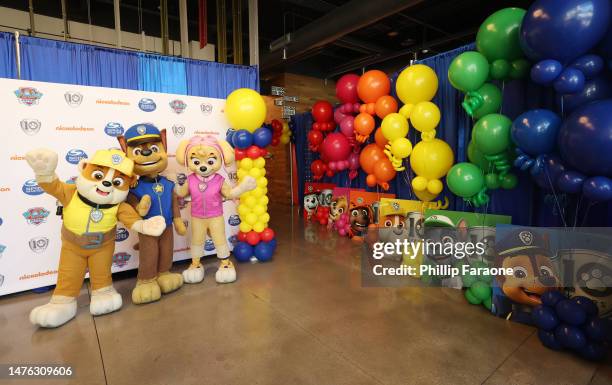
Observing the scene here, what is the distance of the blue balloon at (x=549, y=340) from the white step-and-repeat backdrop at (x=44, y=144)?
324 centimetres

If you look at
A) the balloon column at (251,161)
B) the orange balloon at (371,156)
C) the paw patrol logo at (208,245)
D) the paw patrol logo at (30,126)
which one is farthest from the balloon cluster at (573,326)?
the paw patrol logo at (30,126)

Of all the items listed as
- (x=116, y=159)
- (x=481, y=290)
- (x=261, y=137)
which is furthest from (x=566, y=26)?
(x=116, y=159)

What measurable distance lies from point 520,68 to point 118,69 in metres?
3.79

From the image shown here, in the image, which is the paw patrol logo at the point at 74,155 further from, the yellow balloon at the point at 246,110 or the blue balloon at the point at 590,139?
the blue balloon at the point at 590,139

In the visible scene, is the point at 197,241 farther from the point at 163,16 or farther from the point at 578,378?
the point at 163,16

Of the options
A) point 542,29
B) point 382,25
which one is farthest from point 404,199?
point 382,25

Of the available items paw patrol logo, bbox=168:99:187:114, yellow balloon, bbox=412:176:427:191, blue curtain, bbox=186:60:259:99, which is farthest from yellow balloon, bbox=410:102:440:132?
paw patrol logo, bbox=168:99:187:114

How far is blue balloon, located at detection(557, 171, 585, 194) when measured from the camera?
2046 millimetres

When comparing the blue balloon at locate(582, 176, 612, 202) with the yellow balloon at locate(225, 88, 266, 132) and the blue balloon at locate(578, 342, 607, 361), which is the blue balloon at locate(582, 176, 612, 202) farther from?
the yellow balloon at locate(225, 88, 266, 132)

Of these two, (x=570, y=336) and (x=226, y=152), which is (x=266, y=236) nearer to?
(x=226, y=152)

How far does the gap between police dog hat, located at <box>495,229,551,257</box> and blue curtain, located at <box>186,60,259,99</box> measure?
344 cm

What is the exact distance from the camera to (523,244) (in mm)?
2482

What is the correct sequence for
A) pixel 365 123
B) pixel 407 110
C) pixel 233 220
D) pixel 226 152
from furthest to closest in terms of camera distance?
pixel 365 123 < pixel 233 220 < pixel 407 110 < pixel 226 152

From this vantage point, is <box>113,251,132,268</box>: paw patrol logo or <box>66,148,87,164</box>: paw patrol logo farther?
<box>113,251,132,268</box>: paw patrol logo
